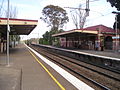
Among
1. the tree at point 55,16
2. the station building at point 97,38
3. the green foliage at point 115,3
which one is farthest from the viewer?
the tree at point 55,16

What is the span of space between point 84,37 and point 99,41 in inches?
357

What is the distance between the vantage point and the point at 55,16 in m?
75.1

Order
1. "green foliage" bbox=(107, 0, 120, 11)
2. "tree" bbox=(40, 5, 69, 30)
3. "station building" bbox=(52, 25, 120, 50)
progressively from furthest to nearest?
"tree" bbox=(40, 5, 69, 30) < "green foliage" bbox=(107, 0, 120, 11) < "station building" bbox=(52, 25, 120, 50)

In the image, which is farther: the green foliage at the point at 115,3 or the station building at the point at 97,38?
the green foliage at the point at 115,3

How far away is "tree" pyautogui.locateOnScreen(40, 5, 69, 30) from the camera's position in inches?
2916

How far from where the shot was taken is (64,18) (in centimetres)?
7631

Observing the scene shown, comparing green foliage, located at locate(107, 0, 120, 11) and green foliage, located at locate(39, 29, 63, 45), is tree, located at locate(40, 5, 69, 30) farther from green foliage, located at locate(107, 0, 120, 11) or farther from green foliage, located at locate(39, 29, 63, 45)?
green foliage, located at locate(107, 0, 120, 11)

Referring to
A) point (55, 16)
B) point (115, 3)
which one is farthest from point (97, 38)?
point (55, 16)

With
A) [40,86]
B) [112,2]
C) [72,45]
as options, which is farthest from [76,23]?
[40,86]

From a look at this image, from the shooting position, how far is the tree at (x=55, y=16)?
74.1m

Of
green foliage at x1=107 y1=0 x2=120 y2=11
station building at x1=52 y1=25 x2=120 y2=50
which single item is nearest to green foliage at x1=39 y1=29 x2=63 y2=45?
station building at x1=52 y1=25 x2=120 y2=50

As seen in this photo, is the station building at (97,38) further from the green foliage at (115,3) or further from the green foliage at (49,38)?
the green foliage at (49,38)

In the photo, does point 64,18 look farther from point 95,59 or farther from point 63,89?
point 63,89

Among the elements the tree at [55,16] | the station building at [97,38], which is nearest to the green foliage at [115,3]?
the station building at [97,38]
